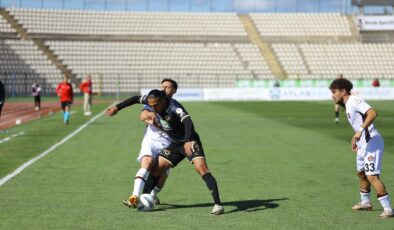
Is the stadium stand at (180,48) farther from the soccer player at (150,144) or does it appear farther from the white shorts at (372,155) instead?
the white shorts at (372,155)

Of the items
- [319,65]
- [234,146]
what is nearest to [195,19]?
[319,65]

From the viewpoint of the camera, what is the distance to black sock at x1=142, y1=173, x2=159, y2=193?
9953 millimetres

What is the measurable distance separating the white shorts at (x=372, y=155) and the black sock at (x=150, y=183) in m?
2.86

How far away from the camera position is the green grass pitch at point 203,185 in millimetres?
8797

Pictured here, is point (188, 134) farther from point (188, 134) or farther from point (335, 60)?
point (335, 60)

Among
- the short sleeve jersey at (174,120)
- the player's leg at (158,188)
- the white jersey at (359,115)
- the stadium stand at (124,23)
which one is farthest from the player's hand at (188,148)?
the stadium stand at (124,23)

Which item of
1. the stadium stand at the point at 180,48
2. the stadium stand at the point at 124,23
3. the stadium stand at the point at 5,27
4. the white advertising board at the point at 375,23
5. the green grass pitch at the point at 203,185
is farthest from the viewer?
the white advertising board at the point at 375,23

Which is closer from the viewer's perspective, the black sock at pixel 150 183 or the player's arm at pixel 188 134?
the player's arm at pixel 188 134

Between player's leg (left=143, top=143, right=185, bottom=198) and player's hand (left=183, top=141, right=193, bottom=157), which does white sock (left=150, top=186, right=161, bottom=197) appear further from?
player's hand (left=183, top=141, right=193, bottom=157)

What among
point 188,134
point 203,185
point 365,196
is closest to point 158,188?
point 188,134

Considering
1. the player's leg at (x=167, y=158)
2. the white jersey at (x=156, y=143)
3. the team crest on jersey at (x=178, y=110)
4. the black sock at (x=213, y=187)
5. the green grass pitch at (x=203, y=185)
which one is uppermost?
the team crest on jersey at (x=178, y=110)

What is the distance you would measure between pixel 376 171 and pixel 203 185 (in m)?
3.72

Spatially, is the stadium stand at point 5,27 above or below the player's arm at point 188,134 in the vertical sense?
below

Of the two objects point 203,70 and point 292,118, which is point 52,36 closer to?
point 203,70
